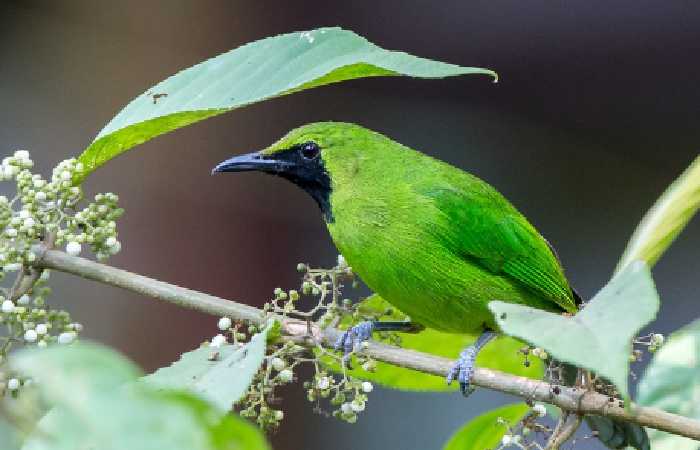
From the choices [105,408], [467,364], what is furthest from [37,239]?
[105,408]

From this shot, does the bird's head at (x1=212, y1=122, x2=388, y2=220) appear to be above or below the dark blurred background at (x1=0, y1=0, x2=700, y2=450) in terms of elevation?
below

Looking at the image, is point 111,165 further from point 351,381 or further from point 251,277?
point 351,381

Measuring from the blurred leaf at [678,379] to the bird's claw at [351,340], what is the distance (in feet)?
1.77

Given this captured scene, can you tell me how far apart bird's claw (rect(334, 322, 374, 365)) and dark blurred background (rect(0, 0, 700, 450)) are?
13.5 ft

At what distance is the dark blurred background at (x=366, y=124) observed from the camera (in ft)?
21.0

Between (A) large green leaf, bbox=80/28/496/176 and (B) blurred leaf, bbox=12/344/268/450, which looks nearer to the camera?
(B) blurred leaf, bbox=12/344/268/450

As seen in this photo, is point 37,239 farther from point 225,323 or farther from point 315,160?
point 315,160

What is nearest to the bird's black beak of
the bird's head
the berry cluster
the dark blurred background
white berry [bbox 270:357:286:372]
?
the bird's head

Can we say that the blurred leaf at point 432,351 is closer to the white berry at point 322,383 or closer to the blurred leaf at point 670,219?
the white berry at point 322,383

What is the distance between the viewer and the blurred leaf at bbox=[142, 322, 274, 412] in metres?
1.36

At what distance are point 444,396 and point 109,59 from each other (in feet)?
10.2

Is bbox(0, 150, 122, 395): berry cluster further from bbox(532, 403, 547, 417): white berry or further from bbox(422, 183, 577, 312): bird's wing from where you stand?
bbox(422, 183, 577, 312): bird's wing

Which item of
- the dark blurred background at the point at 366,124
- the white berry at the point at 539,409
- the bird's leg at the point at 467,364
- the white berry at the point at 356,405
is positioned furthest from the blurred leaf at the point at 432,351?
the dark blurred background at the point at 366,124

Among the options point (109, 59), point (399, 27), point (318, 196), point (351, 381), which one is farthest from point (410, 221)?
point (109, 59)
